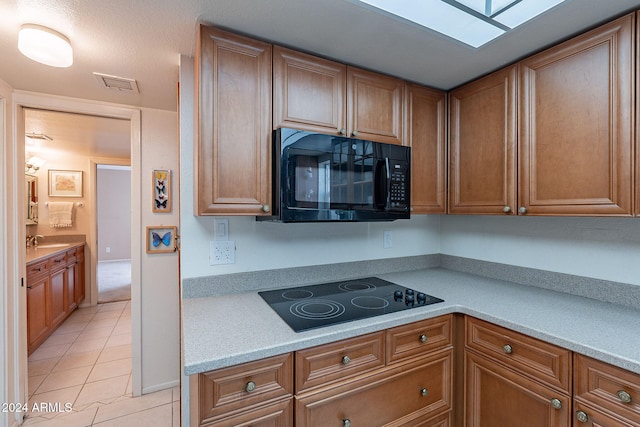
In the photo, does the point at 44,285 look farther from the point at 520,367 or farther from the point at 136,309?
the point at 520,367

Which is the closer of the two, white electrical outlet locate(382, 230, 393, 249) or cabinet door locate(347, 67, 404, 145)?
cabinet door locate(347, 67, 404, 145)

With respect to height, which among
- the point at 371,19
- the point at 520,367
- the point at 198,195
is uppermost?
the point at 371,19

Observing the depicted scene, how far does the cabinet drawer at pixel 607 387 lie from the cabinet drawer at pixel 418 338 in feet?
1.57

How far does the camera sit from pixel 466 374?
1.41 metres

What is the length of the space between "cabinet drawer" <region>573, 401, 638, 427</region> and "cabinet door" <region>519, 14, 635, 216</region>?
76cm

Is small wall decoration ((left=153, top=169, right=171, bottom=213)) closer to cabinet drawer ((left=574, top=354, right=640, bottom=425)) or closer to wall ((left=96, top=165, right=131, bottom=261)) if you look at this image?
cabinet drawer ((left=574, top=354, right=640, bottom=425))

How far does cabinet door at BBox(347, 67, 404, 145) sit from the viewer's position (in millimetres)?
1599

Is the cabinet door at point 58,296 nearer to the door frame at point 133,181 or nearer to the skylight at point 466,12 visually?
the door frame at point 133,181

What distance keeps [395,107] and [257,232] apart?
3.53 feet

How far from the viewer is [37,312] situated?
2836 mm

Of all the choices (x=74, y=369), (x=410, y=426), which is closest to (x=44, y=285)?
(x=74, y=369)

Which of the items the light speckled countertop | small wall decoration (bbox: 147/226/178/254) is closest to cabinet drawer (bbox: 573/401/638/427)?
the light speckled countertop

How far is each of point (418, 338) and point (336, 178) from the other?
0.82 m

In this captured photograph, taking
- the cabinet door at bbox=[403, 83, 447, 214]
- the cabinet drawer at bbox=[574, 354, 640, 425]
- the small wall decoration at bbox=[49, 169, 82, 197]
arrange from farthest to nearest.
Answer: the small wall decoration at bbox=[49, 169, 82, 197]
the cabinet door at bbox=[403, 83, 447, 214]
the cabinet drawer at bbox=[574, 354, 640, 425]
